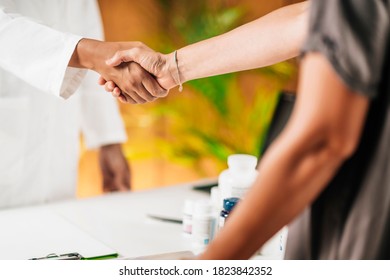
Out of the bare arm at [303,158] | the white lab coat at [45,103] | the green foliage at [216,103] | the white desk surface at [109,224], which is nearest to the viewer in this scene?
the bare arm at [303,158]

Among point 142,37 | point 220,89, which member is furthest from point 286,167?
point 142,37

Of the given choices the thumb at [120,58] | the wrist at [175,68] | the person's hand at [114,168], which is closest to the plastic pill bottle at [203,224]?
the wrist at [175,68]

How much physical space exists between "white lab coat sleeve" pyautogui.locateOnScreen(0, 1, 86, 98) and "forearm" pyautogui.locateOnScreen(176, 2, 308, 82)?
0.27 metres

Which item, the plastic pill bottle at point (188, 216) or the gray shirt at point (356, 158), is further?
the plastic pill bottle at point (188, 216)

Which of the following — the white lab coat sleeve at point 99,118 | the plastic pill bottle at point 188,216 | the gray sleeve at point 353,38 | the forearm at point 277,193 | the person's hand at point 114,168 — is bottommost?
the forearm at point 277,193

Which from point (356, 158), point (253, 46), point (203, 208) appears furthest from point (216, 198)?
point (356, 158)

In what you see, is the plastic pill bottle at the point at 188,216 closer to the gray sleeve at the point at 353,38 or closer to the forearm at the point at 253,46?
the forearm at the point at 253,46

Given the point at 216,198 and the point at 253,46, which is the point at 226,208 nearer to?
the point at 216,198

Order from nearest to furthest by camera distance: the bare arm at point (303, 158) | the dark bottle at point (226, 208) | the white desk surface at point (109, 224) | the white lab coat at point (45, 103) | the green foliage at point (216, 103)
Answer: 1. the bare arm at point (303, 158)
2. the dark bottle at point (226, 208)
3. the white desk surface at point (109, 224)
4. the white lab coat at point (45, 103)
5. the green foliage at point (216, 103)

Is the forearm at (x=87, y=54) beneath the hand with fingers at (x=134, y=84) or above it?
above

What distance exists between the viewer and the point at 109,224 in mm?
1566

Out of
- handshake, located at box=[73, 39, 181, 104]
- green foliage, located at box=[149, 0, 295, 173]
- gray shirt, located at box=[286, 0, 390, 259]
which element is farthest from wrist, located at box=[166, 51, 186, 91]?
green foliage, located at box=[149, 0, 295, 173]

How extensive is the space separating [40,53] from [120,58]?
0.19m

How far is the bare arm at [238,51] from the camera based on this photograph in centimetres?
110
